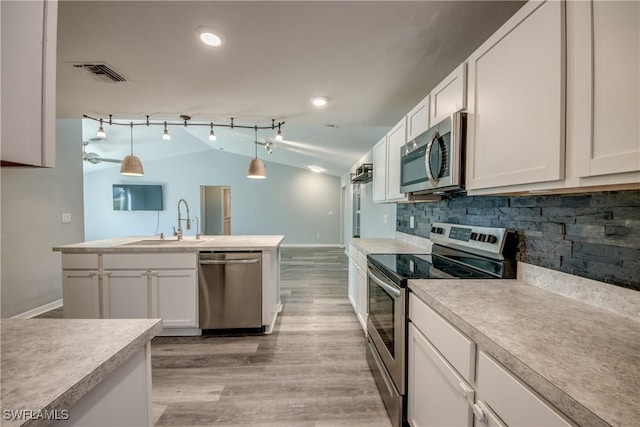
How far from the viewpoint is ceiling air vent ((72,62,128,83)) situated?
6.03 feet

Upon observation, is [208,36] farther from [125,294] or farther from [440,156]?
[125,294]

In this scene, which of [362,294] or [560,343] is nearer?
[560,343]

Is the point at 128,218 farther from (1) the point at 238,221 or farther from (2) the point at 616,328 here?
(2) the point at 616,328

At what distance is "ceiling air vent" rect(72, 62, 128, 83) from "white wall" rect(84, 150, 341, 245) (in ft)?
20.9

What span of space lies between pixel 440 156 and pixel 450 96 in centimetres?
34

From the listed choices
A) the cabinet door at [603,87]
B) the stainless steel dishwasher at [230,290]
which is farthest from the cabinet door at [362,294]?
the cabinet door at [603,87]

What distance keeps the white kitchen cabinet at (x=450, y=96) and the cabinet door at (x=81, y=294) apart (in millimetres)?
3190

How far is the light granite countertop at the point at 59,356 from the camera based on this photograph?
52cm

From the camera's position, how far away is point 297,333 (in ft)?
8.77

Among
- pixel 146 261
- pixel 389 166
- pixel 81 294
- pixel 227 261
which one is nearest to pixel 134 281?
pixel 146 261

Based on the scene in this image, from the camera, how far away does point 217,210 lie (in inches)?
361

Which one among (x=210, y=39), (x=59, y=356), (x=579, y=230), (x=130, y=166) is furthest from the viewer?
(x=130, y=166)

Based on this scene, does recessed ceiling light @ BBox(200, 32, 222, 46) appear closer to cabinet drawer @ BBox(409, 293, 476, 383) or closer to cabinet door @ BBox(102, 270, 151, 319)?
cabinet drawer @ BBox(409, 293, 476, 383)

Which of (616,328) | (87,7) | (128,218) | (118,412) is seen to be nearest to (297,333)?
(118,412)
